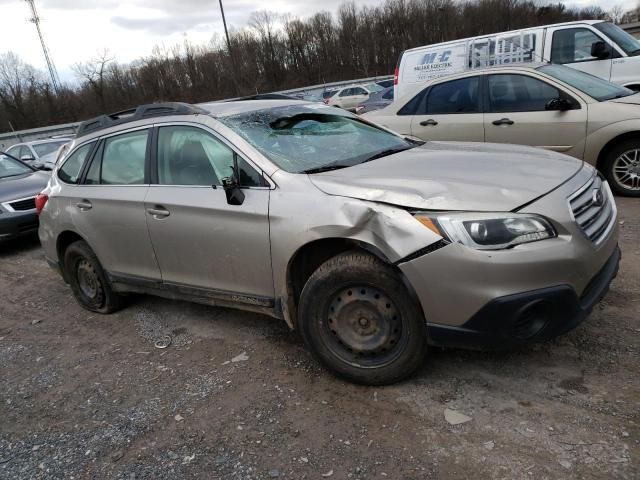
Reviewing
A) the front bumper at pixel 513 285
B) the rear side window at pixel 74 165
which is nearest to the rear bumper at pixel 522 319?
the front bumper at pixel 513 285

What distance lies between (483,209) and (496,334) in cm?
62

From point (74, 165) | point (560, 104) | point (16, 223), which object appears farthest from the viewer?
point (16, 223)

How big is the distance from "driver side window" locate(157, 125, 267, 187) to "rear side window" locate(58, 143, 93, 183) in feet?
3.82

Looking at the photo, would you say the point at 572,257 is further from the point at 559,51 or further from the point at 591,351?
the point at 559,51

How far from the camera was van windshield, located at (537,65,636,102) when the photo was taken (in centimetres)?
607

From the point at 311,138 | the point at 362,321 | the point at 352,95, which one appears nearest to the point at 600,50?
the point at 311,138

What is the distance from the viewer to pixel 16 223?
7.49 meters

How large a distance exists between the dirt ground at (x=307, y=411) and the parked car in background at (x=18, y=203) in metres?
4.11

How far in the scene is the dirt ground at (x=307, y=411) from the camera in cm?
236

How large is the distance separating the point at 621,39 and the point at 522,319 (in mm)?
7773

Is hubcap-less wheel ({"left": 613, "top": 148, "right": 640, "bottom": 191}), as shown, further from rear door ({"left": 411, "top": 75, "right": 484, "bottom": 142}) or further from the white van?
the white van

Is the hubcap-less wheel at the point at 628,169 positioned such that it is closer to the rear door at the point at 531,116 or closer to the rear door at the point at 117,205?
the rear door at the point at 531,116

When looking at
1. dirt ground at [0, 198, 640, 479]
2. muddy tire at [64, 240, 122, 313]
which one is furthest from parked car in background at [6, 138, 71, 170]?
dirt ground at [0, 198, 640, 479]

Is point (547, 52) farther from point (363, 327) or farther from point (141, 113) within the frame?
point (363, 327)
